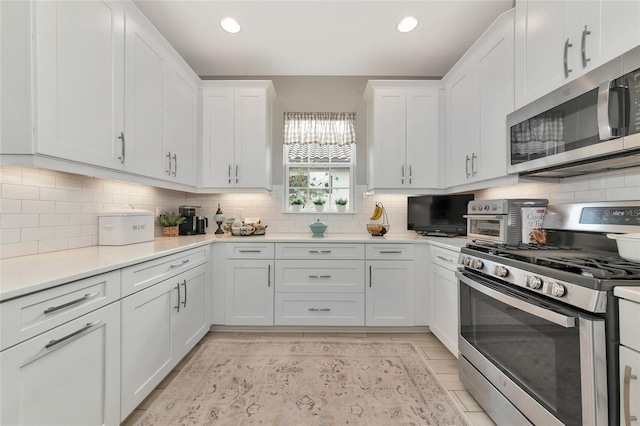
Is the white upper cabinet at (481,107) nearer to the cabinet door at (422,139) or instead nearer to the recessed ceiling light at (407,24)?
the cabinet door at (422,139)

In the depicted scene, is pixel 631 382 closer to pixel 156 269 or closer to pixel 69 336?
pixel 69 336

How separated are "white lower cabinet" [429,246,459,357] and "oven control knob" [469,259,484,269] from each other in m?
0.48

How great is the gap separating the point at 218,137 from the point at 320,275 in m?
1.83

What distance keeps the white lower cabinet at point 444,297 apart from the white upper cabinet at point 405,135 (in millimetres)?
831

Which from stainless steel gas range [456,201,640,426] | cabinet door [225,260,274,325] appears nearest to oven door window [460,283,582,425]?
stainless steel gas range [456,201,640,426]

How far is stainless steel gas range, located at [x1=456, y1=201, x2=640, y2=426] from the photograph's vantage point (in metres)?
0.96

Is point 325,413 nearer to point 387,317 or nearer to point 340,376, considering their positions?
point 340,376

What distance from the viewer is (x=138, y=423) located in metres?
1.52

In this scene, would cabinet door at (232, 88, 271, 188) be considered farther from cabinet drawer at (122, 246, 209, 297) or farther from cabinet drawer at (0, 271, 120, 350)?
cabinet drawer at (0, 271, 120, 350)

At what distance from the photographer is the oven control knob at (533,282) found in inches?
46.0

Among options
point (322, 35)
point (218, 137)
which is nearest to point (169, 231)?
point (218, 137)

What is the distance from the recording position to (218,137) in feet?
9.71

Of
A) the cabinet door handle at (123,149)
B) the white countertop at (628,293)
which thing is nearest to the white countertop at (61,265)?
the cabinet door handle at (123,149)

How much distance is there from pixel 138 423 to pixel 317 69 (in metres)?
3.30
